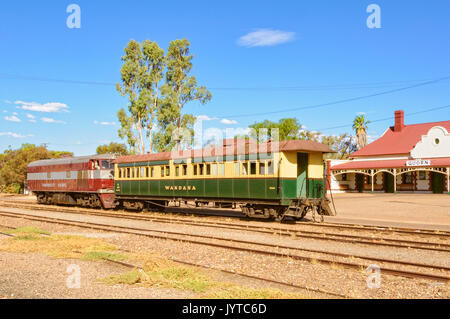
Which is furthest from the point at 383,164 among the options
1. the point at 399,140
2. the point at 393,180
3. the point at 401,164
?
the point at 399,140

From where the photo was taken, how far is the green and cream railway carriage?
16.0m

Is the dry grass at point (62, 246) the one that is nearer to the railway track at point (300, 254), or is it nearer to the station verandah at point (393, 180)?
the railway track at point (300, 254)

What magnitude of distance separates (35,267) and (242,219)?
35.1 ft

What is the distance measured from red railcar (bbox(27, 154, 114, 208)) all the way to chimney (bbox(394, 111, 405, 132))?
39.0 meters

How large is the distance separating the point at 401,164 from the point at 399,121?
1178 cm

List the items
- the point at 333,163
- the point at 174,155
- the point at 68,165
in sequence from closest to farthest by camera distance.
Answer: the point at 174,155 < the point at 68,165 < the point at 333,163

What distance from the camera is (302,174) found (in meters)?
16.6

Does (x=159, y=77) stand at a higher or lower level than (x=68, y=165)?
higher

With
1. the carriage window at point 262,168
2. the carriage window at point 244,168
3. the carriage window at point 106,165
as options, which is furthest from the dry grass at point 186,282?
the carriage window at point 106,165

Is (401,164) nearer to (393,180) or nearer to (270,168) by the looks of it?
(393,180)

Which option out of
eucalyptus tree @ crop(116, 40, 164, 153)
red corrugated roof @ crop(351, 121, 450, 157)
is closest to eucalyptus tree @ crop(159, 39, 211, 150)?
eucalyptus tree @ crop(116, 40, 164, 153)

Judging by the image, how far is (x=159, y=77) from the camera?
41125 millimetres
